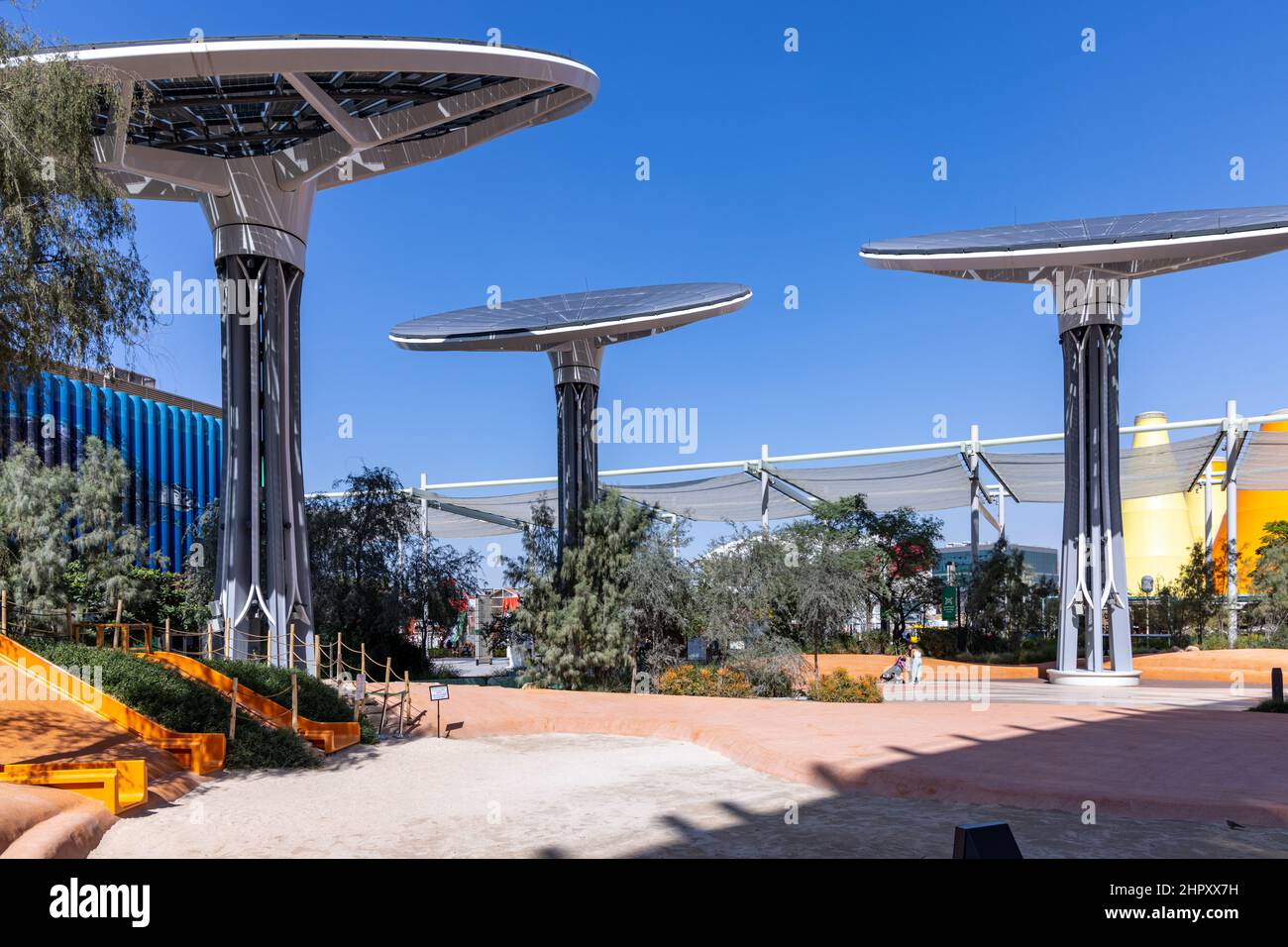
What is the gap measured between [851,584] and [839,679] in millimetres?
4677

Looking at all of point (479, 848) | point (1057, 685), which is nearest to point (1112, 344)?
point (1057, 685)

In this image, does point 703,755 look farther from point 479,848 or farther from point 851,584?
point 851,584

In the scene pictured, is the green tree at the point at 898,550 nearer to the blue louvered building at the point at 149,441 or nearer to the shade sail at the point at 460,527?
the shade sail at the point at 460,527

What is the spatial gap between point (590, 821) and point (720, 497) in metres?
44.8

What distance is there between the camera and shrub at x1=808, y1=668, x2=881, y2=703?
71.5 ft

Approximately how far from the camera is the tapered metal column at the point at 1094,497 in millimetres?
27141

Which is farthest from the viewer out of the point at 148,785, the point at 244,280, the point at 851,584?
the point at 851,584

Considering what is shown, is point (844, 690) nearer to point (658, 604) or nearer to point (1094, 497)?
point (658, 604)

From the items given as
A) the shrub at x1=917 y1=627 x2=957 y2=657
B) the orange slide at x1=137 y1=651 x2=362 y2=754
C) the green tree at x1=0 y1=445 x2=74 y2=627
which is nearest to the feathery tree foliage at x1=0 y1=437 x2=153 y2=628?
the green tree at x1=0 y1=445 x2=74 y2=627

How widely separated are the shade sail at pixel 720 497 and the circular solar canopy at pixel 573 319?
2066 cm

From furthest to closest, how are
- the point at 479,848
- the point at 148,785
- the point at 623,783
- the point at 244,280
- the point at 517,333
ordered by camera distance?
the point at 517,333
the point at 244,280
the point at 623,783
the point at 148,785
the point at 479,848

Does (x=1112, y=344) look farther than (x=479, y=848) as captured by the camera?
Yes

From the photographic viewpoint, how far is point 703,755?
1441 centimetres

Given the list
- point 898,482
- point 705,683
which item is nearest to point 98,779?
point 705,683
